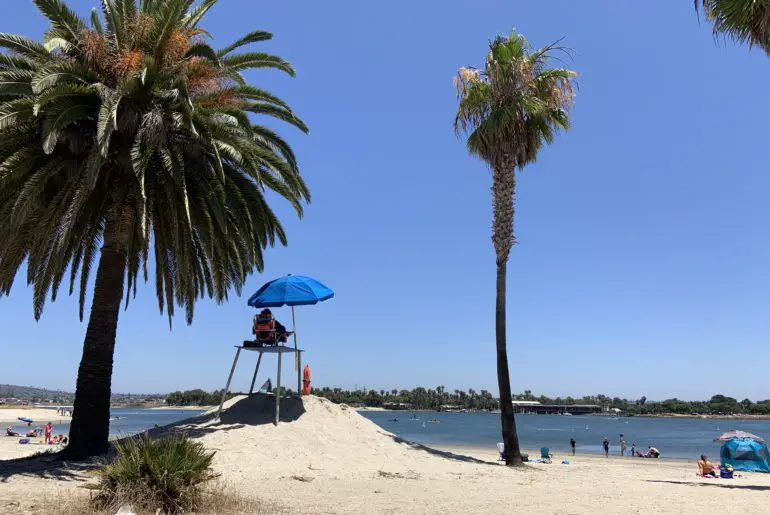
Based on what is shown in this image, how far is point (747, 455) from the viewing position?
74.9 feet

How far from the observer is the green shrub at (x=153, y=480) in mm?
6910

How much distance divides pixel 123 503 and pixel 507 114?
1425cm

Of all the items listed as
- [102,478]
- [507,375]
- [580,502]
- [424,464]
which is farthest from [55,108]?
[507,375]

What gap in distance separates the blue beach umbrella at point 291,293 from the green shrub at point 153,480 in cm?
731

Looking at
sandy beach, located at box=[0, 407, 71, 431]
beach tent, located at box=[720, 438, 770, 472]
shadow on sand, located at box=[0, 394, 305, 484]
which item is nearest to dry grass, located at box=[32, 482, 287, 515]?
shadow on sand, located at box=[0, 394, 305, 484]

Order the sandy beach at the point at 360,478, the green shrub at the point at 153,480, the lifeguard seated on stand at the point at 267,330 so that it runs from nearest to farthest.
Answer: the green shrub at the point at 153,480 < the sandy beach at the point at 360,478 < the lifeguard seated on stand at the point at 267,330

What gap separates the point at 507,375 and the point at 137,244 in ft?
35.5

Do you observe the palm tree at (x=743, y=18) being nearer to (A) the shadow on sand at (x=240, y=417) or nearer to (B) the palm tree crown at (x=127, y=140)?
(B) the palm tree crown at (x=127, y=140)

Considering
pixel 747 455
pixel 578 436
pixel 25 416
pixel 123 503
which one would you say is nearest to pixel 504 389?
pixel 123 503

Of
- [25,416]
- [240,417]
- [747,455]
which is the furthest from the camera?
[25,416]

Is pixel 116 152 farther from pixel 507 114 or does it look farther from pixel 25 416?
pixel 25 416

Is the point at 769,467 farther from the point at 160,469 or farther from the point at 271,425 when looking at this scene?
the point at 160,469

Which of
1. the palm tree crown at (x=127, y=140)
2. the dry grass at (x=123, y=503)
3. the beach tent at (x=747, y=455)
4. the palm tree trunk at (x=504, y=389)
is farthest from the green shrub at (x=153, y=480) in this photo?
the beach tent at (x=747, y=455)

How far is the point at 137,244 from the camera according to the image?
13.5 meters
